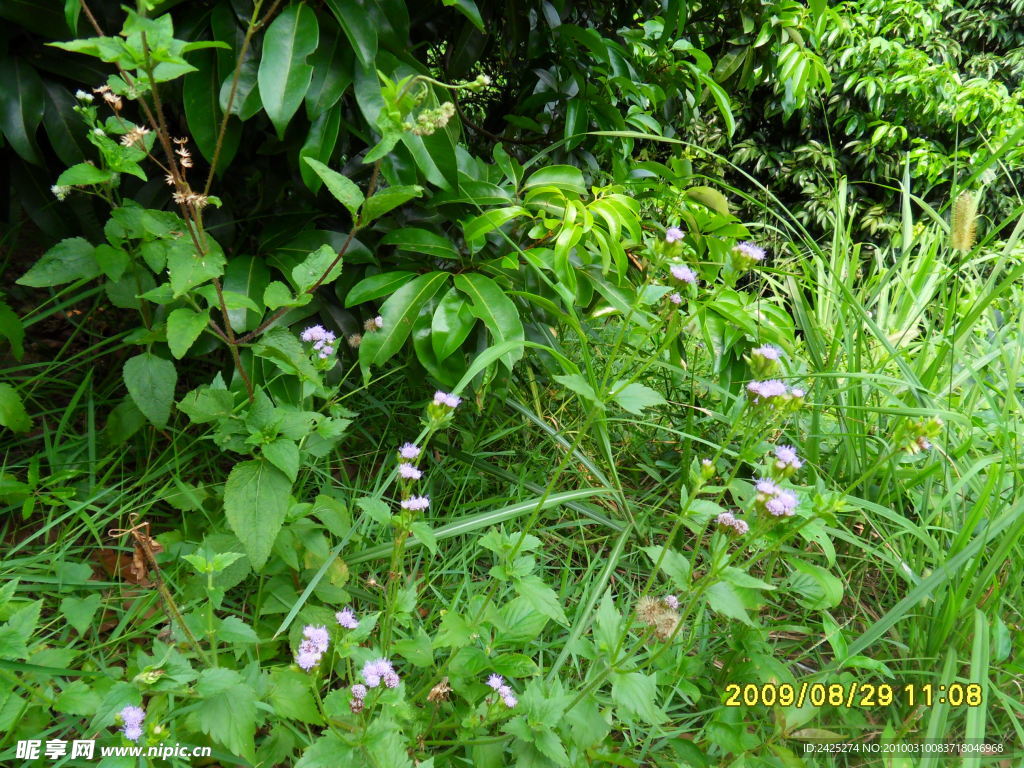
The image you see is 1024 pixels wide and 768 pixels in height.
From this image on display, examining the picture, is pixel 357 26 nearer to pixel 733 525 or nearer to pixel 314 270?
pixel 314 270

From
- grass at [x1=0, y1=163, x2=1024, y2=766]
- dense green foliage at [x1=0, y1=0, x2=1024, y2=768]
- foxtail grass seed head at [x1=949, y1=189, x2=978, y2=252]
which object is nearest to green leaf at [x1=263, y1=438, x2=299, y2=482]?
dense green foliage at [x1=0, y1=0, x2=1024, y2=768]

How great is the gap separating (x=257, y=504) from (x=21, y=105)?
86 centimetres

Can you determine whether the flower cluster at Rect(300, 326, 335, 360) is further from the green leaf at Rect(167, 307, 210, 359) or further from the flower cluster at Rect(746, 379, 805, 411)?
the flower cluster at Rect(746, 379, 805, 411)

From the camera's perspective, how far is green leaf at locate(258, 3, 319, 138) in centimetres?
113

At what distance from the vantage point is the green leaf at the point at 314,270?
1.19m

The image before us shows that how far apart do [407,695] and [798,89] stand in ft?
6.25

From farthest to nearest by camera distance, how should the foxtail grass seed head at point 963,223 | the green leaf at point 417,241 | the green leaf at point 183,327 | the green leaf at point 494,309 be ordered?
the foxtail grass seed head at point 963,223 < the green leaf at point 417,241 < the green leaf at point 494,309 < the green leaf at point 183,327

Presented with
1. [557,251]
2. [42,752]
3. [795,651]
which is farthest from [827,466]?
[42,752]

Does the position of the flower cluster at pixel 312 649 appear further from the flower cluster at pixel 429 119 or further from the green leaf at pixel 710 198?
the green leaf at pixel 710 198

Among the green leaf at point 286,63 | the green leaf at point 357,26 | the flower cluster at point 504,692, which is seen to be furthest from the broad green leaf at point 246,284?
the flower cluster at point 504,692

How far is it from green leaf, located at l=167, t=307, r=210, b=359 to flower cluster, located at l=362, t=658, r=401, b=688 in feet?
1.91

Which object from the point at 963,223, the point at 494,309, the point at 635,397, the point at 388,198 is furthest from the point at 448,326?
the point at 963,223

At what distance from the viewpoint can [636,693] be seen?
956 mm

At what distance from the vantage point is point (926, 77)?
15.0 feet
